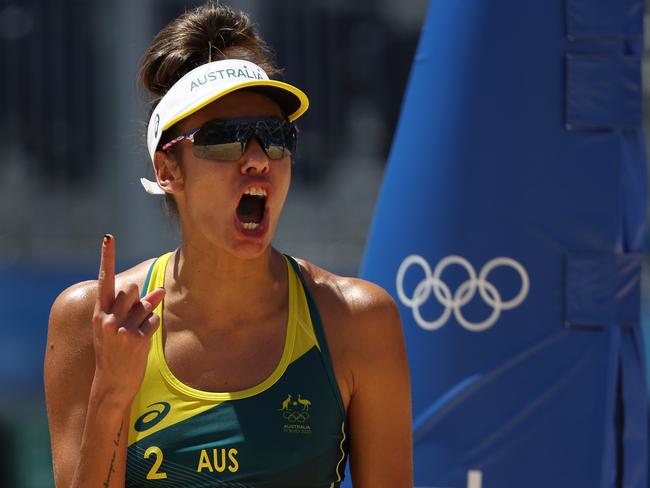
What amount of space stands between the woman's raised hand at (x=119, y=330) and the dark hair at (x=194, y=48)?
1.67ft

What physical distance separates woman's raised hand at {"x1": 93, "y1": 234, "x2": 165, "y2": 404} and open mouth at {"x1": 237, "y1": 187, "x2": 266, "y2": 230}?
322 mm

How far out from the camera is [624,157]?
3545 mm

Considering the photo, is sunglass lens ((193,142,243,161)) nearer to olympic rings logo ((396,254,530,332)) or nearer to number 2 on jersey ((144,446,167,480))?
number 2 on jersey ((144,446,167,480))

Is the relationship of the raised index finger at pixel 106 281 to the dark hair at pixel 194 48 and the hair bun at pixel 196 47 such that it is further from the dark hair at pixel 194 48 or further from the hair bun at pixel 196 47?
the hair bun at pixel 196 47

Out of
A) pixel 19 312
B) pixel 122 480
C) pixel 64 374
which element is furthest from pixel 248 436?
pixel 19 312

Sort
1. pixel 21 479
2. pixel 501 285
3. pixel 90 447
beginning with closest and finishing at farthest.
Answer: pixel 90 447
pixel 501 285
pixel 21 479

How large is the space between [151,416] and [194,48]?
889mm

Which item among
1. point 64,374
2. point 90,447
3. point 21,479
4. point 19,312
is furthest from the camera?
point 21,479

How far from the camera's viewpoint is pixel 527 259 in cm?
350

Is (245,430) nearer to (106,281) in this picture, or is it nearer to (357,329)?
(357,329)

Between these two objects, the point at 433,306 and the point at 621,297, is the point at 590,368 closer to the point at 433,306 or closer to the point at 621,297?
the point at 621,297

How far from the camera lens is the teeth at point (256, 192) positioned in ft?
9.05

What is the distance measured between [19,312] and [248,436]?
20.7ft

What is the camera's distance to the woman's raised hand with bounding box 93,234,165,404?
2490mm
